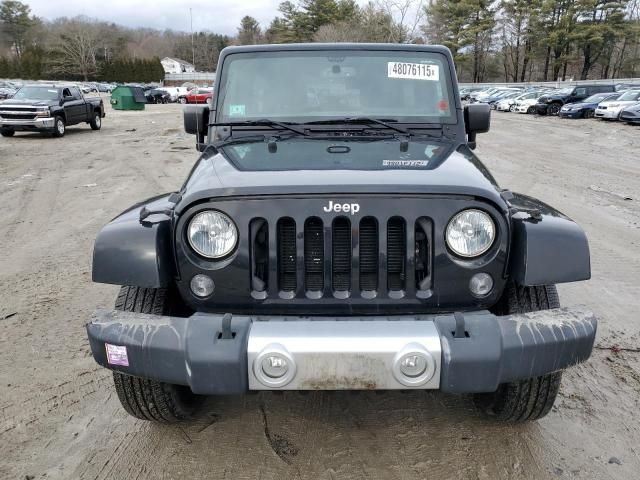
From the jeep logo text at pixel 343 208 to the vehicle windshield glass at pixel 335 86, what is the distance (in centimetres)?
127

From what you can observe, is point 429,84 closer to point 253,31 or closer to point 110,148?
point 110,148

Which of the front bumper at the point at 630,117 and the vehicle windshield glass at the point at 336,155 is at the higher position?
the vehicle windshield glass at the point at 336,155

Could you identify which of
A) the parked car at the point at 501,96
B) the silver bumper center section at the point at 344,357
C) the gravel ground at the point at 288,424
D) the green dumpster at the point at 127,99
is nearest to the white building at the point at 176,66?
the green dumpster at the point at 127,99

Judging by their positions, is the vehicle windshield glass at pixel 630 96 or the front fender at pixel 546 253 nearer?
the front fender at pixel 546 253

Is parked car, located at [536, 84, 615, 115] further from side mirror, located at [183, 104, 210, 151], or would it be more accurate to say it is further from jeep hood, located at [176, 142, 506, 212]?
jeep hood, located at [176, 142, 506, 212]

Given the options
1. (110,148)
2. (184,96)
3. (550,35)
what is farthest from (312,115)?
(550,35)

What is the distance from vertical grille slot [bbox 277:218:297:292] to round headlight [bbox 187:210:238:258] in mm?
191

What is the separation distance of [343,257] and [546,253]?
33.4 inches

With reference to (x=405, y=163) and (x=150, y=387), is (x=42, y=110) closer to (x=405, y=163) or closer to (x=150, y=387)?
(x=150, y=387)

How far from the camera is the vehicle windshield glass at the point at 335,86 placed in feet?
11.5

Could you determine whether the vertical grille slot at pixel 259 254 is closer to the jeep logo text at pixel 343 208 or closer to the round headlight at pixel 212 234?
the round headlight at pixel 212 234

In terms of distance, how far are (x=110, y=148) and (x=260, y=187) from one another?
45.3ft

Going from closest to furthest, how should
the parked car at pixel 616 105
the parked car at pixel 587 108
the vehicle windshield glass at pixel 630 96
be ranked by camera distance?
the parked car at pixel 616 105 < the vehicle windshield glass at pixel 630 96 < the parked car at pixel 587 108

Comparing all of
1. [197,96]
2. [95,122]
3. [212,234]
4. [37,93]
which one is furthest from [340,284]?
[197,96]
